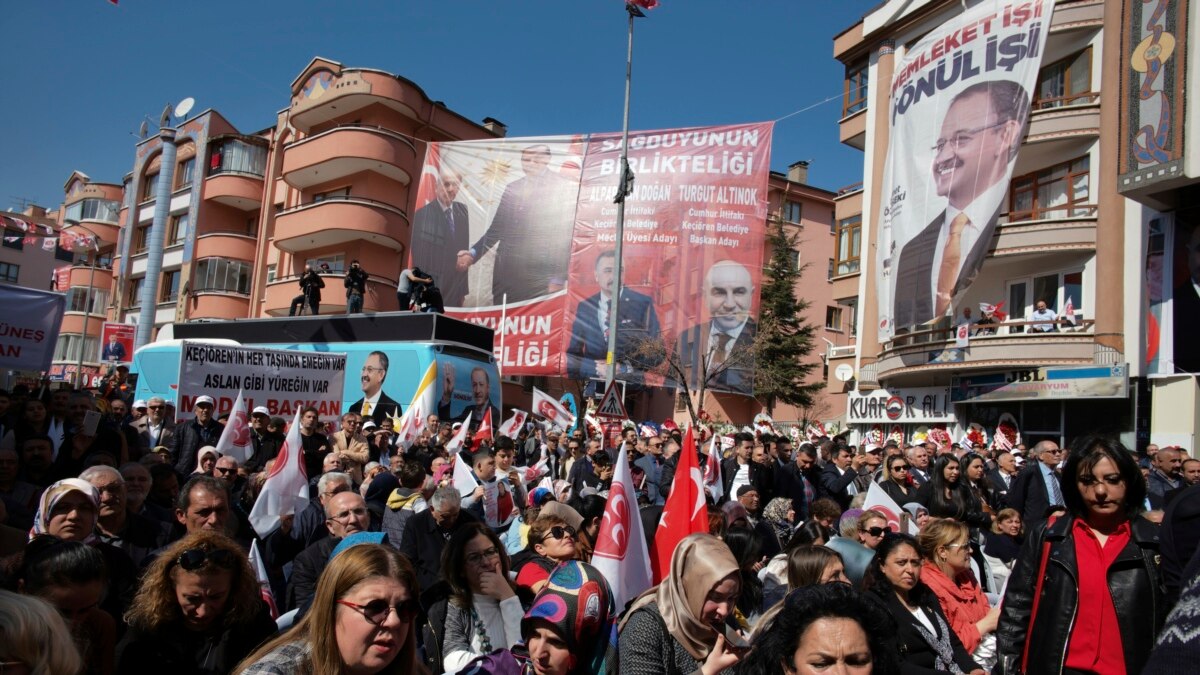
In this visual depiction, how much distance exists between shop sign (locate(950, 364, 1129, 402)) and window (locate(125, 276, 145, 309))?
42.4 metres

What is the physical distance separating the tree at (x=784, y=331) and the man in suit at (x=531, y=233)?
11.3 metres

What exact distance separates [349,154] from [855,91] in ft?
65.3

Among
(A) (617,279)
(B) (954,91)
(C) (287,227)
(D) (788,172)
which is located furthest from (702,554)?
(D) (788,172)

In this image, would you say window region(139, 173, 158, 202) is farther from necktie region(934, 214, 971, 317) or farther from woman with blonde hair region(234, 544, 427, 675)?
woman with blonde hair region(234, 544, 427, 675)

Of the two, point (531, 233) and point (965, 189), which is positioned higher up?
point (965, 189)

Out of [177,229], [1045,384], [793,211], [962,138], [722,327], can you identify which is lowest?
[1045,384]

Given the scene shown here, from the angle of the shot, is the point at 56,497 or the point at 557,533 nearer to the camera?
the point at 56,497

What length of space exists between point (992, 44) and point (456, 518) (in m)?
21.9

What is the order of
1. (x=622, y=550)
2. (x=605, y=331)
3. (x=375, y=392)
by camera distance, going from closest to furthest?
(x=622, y=550) → (x=375, y=392) → (x=605, y=331)

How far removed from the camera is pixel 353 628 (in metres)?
2.53

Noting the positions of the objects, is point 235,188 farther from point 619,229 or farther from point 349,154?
point 619,229

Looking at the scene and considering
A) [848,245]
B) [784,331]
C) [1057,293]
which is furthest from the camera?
[784,331]

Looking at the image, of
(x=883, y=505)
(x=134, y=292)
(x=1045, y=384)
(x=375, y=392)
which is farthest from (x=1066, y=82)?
(x=134, y=292)

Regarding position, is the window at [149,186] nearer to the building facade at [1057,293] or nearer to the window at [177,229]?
the window at [177,229]
